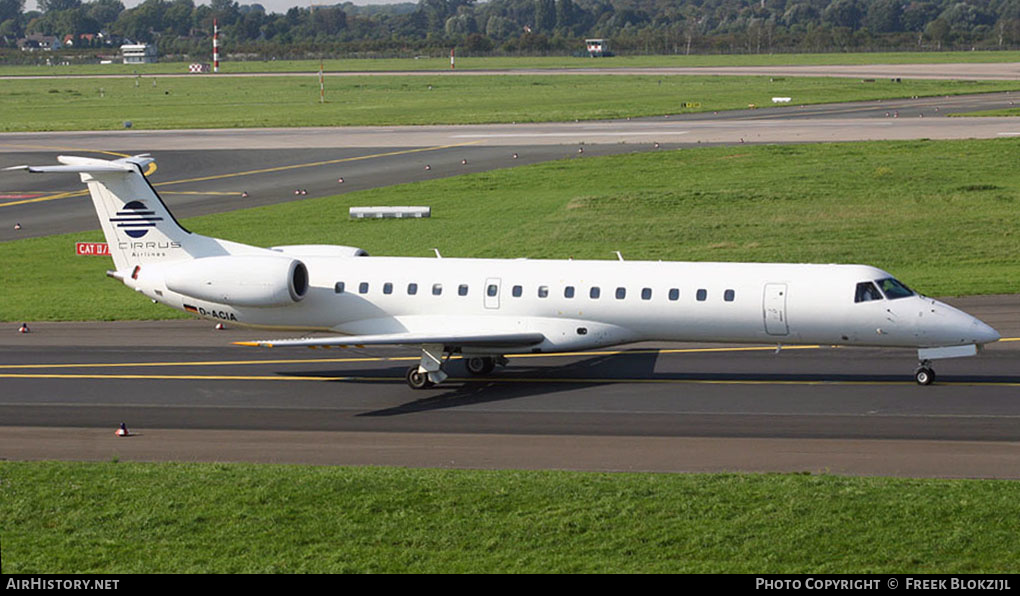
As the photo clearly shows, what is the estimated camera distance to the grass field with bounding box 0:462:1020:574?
16609 millimetres

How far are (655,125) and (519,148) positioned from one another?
15.3 meters

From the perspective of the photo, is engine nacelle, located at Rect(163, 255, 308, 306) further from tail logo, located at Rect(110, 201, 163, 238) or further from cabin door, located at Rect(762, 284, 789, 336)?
cabin door, located at Rect(762, 284, 789, 336)

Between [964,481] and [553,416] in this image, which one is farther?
[553,416]

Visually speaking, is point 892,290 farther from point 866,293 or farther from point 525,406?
point 525,406

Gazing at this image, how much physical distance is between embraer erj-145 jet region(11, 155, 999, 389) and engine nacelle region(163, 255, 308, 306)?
0.11 ft

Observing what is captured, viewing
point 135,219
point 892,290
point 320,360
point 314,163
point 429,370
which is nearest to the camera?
point 892,290

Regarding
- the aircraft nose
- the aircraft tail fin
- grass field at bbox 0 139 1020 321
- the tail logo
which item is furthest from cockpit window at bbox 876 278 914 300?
the tail logo

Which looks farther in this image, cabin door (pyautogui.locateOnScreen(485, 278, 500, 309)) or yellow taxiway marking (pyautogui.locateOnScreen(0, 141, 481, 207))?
yellow taxiway marking (pyautogui.locateOnScreen(0, 141, 481, 207))

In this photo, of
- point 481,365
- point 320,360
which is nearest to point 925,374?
point 481,365

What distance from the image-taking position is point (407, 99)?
411 ft

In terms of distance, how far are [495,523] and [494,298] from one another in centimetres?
1196

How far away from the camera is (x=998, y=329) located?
33.8 metres
